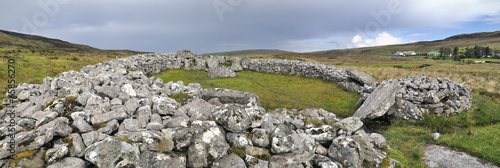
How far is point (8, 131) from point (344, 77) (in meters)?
23.2

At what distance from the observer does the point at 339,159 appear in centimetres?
570

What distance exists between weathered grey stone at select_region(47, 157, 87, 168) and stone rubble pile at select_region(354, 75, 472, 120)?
1152 centimetres

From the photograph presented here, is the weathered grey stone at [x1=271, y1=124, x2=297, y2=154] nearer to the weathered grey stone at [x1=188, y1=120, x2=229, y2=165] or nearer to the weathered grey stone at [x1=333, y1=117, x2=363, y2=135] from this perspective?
the weathered grey stone at [x1=188, y1=120, x2=229, y2=165]

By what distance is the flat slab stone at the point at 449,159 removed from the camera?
685 centimetres

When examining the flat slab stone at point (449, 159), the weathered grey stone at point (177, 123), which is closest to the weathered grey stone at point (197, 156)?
the weathered grey stone at point (177, 123)

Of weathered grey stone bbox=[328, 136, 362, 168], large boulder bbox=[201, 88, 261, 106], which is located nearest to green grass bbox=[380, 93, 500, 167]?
weathered grey stone bbox=[328, 136, 362, 168]

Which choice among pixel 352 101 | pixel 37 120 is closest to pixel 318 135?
pixel 37 120

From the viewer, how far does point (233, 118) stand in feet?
19.0

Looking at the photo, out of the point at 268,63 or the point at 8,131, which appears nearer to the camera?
the point at 8,131

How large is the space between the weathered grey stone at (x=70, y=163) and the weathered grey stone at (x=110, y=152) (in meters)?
0.16

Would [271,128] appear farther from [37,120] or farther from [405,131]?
[405,131]

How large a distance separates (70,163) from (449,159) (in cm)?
1077

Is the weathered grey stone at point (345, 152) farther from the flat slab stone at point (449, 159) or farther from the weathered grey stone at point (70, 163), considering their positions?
the weathered grey stone at point (70, 163)

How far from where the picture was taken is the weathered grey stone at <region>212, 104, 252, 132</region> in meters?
5.77
